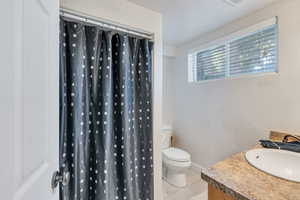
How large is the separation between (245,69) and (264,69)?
8.7 inches

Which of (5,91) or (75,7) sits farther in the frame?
(75,7)

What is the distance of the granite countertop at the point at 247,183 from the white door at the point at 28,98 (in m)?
0.76

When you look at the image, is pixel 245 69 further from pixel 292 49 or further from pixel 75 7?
pixel 75 7

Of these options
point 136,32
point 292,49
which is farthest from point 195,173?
point 136,32

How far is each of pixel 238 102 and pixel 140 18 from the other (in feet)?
5.26

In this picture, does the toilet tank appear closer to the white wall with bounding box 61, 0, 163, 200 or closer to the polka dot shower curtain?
the white wall with bounding box 61, 0, 163, 200

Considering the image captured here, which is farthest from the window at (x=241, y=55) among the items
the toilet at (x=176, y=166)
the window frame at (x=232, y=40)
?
the toilet at (x=176, y=166)

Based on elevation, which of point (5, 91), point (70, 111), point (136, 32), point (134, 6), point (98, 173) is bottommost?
point (98, 173)

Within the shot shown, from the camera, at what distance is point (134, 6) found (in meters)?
1.62

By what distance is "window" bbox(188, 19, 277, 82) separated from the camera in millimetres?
1686

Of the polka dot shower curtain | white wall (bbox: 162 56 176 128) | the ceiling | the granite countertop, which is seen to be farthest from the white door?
white wall (bbox: 162 56 176 128)

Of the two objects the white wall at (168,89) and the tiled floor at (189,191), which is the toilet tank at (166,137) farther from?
the tiled floor at (189,191)

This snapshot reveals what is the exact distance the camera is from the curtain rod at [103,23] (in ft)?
4.19

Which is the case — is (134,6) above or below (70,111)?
above
